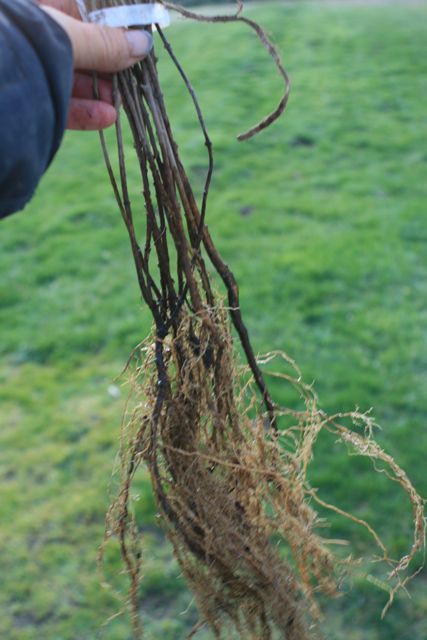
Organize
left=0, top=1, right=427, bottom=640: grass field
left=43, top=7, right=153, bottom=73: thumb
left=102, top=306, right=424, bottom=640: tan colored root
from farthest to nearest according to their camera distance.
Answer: left=0, top=1, right=427, bottom=640: grass field, left=102, top=306, right=424, bottom=640: tan colored root, left=43, top=7, right=153, bottom=73: thumb

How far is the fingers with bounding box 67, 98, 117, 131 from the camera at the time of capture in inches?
60.2

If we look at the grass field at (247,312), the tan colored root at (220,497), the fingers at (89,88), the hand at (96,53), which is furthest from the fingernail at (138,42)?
the grass field at (247,312)

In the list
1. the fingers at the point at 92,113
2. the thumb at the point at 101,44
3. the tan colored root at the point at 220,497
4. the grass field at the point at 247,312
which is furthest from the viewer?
the grass field at the point at 247,312

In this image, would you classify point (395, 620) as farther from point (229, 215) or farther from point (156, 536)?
point (229, 215)

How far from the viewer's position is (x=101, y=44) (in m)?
1.38

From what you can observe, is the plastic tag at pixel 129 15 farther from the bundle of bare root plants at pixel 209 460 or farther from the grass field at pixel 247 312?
the grass field at pixel 247 312

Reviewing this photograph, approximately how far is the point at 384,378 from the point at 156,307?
234cm

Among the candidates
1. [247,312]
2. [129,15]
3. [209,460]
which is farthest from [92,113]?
[247,312]

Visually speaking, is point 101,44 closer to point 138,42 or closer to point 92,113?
point 138,42

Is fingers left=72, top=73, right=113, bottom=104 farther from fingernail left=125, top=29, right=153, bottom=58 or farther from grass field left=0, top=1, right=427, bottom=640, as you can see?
grass field left=0, top=1, right=427, bottom=640

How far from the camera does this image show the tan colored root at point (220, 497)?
165cm

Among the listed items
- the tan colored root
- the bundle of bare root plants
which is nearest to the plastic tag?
the bundle of bare root plants

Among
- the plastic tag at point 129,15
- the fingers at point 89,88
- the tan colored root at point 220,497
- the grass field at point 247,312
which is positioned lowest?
the grass field at point 247,312

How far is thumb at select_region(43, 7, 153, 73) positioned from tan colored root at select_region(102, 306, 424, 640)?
1.74ft
